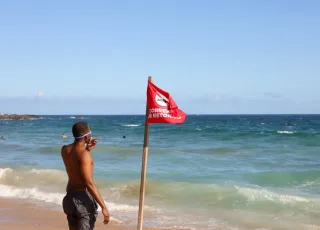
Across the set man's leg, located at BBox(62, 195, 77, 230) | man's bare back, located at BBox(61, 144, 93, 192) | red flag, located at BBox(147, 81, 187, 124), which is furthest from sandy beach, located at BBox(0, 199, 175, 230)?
man's bare back, located at BBox(61, 144, 93, 192)

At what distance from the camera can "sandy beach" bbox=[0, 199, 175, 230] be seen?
841 centimetres

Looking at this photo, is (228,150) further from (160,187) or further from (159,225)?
(159,225)

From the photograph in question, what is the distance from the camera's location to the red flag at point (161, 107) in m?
5.50

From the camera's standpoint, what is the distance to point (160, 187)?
13.1 metres

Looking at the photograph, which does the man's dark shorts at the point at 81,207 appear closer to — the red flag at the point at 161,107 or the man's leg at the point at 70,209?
the man's leg at the point at 70,209

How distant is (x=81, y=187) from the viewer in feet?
14.9

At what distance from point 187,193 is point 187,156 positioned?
954cm

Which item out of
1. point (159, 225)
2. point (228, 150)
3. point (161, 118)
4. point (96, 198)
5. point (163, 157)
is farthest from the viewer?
point (228, 150)

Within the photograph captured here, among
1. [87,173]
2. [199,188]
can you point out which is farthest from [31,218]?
[87,173]

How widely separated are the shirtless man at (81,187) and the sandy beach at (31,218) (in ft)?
12.7

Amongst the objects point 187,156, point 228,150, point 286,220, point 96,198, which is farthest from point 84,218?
point 228,150

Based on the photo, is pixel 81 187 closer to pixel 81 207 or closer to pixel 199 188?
pixel 81 207

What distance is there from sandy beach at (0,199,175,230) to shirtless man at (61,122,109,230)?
3.88m

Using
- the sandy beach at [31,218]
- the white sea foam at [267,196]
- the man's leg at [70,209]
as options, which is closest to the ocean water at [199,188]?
the white sea foam at [267,196]
